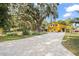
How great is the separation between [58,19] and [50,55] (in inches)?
18.9

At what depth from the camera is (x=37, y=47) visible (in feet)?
10.1

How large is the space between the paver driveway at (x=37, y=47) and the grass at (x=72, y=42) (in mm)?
52

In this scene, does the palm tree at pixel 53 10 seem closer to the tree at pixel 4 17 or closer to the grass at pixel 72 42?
the grass at pixel 72 42

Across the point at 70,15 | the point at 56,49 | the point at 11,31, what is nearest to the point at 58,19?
the point at 70,15

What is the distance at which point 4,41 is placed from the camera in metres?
3.15

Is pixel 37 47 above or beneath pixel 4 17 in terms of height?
beneath

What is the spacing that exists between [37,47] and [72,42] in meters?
0.45

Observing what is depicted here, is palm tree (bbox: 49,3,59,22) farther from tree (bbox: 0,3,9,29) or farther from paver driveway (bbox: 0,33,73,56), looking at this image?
tree (bbox: 0,3,9,29)

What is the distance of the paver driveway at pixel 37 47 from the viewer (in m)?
3.05

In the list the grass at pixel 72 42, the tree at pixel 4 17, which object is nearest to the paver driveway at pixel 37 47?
the grass at pixel 72 42

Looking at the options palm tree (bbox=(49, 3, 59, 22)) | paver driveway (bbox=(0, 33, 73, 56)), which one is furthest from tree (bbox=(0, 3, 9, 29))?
palm tree (bbox=(49, 3, 59, 22))

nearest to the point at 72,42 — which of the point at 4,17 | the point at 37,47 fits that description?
the point at 37,47

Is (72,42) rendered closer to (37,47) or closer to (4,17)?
(37,47)

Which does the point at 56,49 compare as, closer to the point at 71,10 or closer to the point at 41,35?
the point at 41,35
